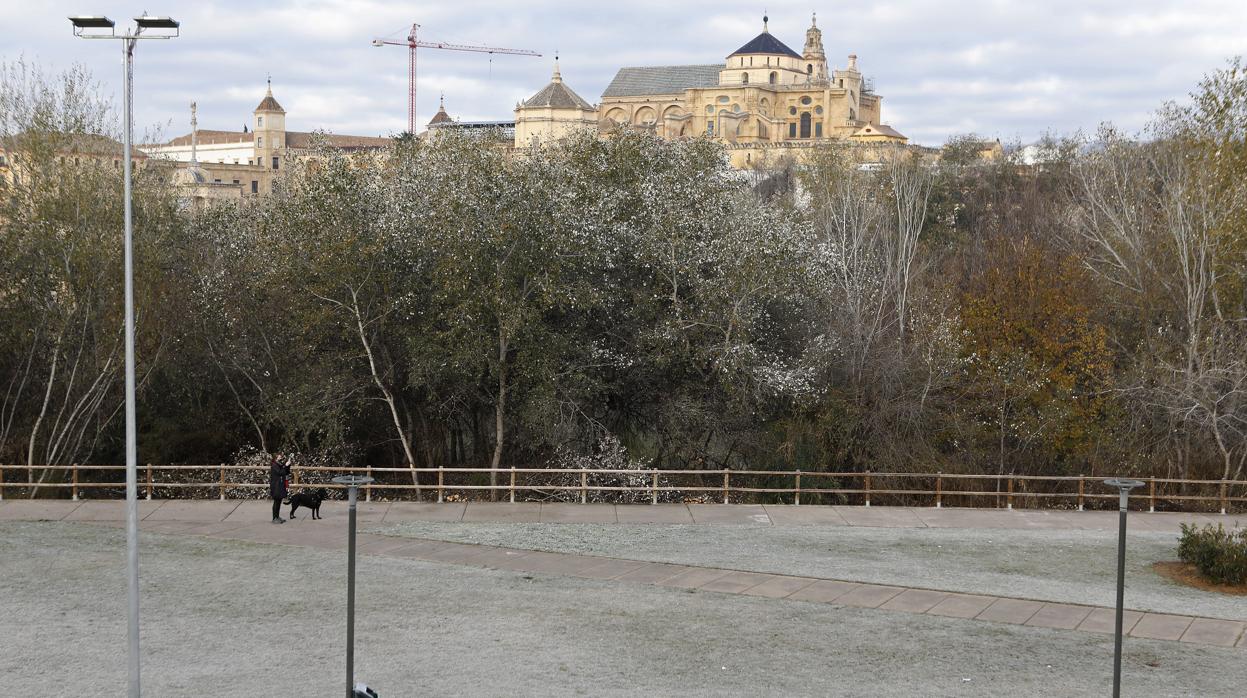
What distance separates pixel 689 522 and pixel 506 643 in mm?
8497

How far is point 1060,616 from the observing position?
637 inches

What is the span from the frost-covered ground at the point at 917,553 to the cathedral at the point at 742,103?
10826 centimetres

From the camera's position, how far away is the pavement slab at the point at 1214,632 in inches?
595

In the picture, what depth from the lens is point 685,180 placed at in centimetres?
3186

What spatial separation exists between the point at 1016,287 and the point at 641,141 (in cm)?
1112

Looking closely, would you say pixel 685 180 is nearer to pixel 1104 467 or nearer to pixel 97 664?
pixel 1104 467

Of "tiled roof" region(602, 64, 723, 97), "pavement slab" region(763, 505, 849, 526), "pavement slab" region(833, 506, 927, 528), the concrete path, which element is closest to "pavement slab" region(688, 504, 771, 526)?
the concrete path

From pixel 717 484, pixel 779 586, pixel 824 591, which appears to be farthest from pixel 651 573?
pixel 717 484

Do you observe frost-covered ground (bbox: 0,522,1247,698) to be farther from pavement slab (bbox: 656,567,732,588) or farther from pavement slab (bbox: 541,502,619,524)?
pavement slab (bbox: 541,502,619,524)

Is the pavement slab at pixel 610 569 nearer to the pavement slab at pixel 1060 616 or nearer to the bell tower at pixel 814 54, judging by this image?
the pavement slab at pixel 1060 616

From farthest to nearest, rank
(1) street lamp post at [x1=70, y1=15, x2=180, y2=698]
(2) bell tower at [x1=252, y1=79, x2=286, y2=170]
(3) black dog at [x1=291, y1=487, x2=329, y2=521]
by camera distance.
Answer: (2) bell tower at [x1=252, y1=79, x2=286, y2=170] < (3) black dog at [x1=291, y1=487, x2=329, y2=521] < (1) street lamp post at [x1=70, y1=15, x2=180, y2=698]

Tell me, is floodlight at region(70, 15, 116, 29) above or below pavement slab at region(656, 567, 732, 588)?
above

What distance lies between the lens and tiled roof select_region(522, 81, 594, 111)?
139125 mm

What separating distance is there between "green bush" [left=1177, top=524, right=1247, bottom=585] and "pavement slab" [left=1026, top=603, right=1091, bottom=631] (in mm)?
3176
